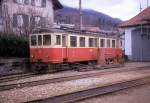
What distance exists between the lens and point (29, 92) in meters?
14.2

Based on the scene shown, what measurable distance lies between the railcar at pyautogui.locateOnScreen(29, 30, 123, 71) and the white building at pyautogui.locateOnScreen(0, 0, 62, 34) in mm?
7702

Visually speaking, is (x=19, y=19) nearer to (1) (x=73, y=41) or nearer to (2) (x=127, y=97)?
(1) (x=73, y=41)

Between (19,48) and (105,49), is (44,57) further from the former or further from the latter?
(105,49)

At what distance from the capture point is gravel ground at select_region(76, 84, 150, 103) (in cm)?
1207

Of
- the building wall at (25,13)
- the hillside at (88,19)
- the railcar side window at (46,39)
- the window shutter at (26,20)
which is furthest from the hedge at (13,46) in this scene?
the hillside at (88,19)

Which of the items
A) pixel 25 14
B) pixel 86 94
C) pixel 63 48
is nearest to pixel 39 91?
pixel 86 94

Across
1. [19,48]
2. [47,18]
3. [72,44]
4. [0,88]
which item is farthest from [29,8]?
[0,88]

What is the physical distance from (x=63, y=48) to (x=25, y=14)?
1790cm

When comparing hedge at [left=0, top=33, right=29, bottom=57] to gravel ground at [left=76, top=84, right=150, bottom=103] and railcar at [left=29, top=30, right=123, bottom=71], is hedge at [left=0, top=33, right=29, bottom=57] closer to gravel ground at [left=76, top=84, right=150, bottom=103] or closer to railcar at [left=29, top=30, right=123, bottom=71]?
railcar at [left=29, top=30, right=123, bottom=71]

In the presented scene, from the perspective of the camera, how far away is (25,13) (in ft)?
134

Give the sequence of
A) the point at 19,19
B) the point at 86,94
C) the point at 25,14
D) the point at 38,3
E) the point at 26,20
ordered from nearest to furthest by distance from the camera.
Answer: the point at 86,94 < the point at 26,20 < the point at 25,14 < the point at 19,19 < the point at 38,3

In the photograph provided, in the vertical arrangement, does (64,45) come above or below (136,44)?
below

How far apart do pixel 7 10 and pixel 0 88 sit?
25.1 meters

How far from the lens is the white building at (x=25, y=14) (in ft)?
115
